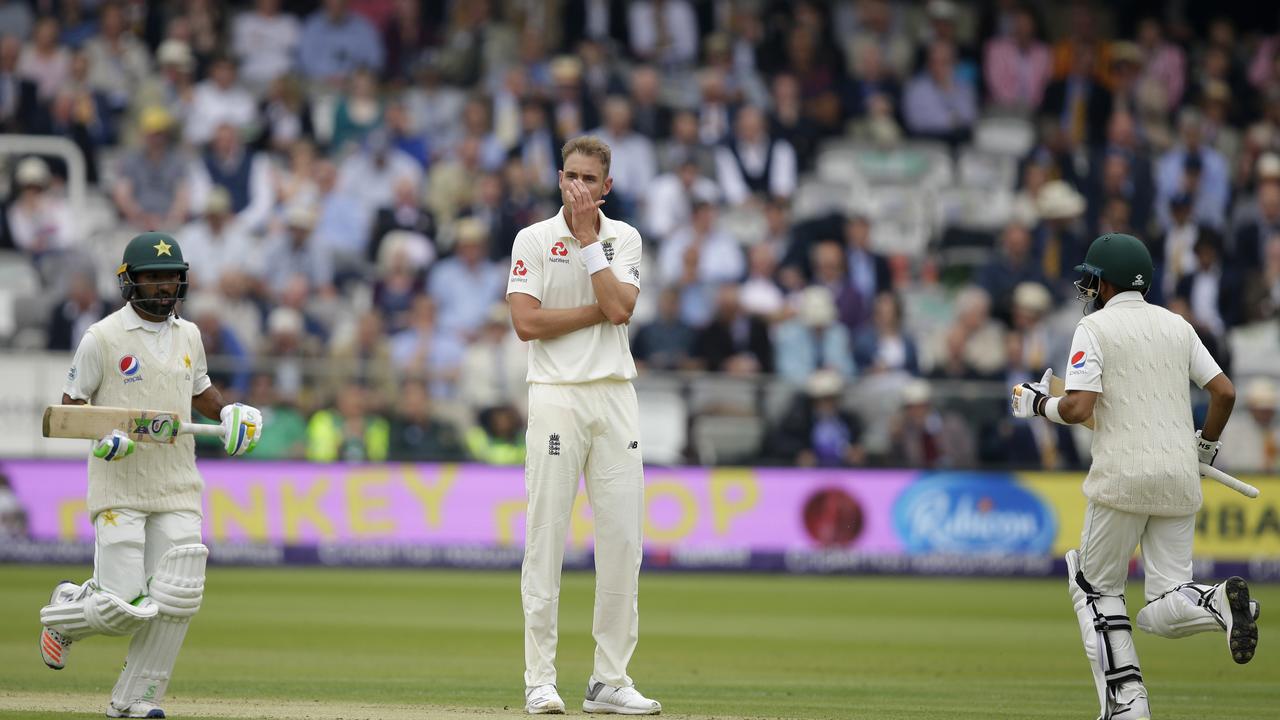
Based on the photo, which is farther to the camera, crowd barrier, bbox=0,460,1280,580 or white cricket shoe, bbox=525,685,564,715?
crowd barrier, bbox=0,460,1280,580

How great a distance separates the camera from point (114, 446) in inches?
269

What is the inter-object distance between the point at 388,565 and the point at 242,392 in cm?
209

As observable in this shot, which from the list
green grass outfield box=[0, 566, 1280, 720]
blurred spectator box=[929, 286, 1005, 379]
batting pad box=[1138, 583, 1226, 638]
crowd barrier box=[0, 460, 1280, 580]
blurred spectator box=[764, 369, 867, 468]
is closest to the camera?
batting pad box=[1138, 583, 1226, 638]

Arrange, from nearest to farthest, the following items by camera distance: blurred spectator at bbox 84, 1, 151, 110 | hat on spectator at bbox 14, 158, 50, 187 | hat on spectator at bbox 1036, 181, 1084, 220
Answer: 1. hat on spectator at bbox 14, 158, 50, 187
2. hat on spectator at bbox 1036, 181, 1084, 220
3. blurred spectator at bbox 84, 1, 151, 110

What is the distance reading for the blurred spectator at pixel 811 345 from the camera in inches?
697

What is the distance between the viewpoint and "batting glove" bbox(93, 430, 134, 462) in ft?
22.4

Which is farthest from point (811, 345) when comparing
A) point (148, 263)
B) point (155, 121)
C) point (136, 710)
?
point (136, 710)

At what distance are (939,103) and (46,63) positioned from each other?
10.6 m

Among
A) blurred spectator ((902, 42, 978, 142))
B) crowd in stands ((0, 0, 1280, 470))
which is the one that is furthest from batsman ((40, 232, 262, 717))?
blurred spectator ((902, 42, 978, 142))

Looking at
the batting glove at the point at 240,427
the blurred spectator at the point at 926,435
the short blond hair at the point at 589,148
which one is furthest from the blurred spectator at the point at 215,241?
the short blond hair at the point at 589,148

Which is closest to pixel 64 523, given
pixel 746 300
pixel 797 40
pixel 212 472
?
pixel 212 472

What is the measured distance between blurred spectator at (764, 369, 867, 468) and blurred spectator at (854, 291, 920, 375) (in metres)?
1.10

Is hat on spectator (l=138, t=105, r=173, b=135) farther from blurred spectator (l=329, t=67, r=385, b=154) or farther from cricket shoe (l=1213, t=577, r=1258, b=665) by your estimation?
cricket shoe (l=1213, t=577, r=1258, b=665)

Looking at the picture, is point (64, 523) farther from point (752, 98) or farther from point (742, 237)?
point (752, 98)
